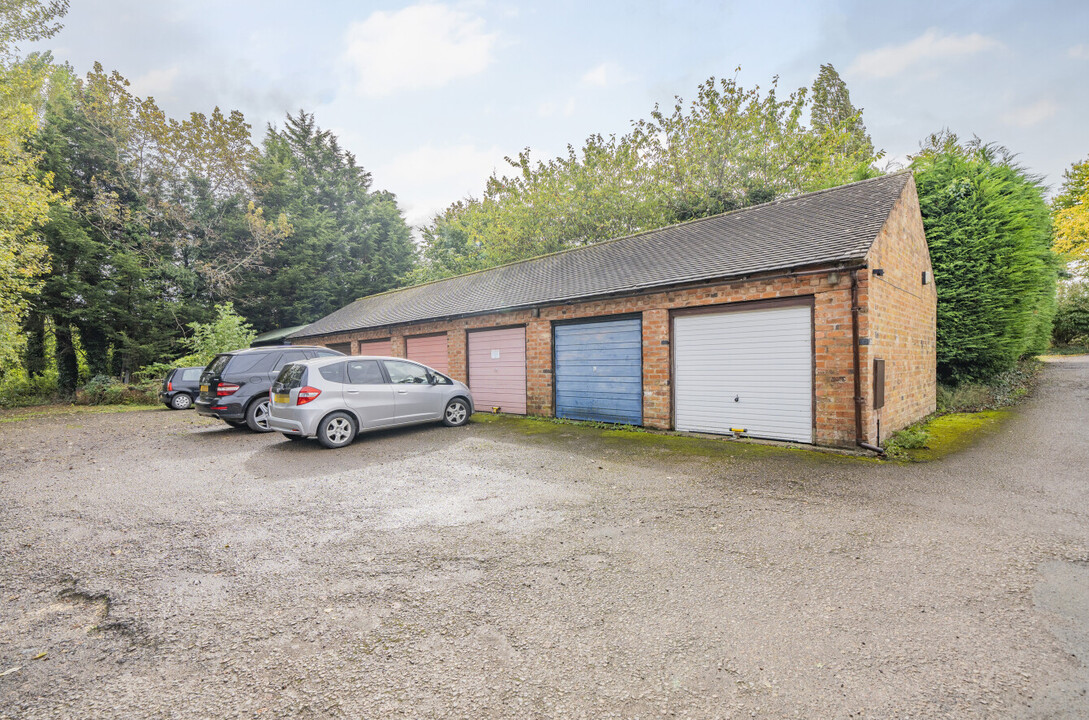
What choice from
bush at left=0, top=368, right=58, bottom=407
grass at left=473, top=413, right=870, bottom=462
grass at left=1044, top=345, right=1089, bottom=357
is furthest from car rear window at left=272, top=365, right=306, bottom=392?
grass at left=1044, top=345, right=1089, bottom=357

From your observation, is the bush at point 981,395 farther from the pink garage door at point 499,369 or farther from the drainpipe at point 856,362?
the pink garage door at point 499,369

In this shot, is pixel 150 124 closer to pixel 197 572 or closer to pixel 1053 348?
pixel 197 572

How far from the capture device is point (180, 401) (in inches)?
582

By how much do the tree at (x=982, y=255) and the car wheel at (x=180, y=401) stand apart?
22.0 meters

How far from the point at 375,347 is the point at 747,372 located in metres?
12.5

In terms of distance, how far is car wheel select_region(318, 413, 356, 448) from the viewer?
7.47m

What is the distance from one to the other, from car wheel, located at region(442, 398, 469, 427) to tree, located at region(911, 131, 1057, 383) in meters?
11.8

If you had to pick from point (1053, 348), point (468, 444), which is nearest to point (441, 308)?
point (468, 444)

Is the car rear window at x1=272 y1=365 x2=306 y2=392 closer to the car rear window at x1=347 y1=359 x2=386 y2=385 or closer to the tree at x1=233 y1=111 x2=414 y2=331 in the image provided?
the car rear window at x1=347 y1=359 x2=386 y2=385

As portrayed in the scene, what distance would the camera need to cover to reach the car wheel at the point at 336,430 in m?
7.47

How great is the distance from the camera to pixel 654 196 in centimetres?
2197

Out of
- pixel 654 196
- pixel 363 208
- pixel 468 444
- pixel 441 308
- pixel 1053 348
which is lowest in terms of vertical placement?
pixel 468 444

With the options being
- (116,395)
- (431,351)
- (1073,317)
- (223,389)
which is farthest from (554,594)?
(1073,317)

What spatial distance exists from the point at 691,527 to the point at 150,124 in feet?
93.9
